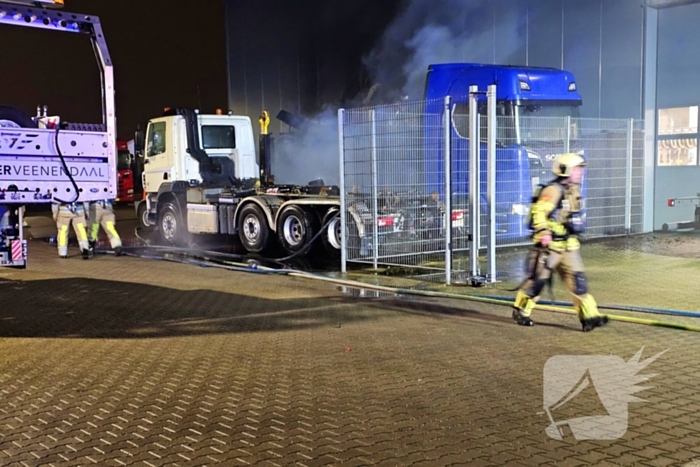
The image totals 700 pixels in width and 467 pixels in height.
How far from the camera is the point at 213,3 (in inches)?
1051

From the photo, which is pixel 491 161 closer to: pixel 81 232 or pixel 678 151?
pixel 678 151

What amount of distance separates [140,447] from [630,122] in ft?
37.3

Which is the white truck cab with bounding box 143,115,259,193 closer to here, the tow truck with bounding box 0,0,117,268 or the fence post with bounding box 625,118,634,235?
the tow truck with bounding box 0,0,117,268

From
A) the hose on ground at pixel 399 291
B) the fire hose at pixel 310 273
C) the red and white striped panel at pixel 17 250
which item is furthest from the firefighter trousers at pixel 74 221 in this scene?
the red and white striped panel at pixel 17 250

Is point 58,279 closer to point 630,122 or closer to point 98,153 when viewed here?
point 98,153

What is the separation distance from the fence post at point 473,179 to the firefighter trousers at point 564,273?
7.75 ft

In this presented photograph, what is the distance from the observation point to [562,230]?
680 cm

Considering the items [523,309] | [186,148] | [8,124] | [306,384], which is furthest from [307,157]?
[306,384]

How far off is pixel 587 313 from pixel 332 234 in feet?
21.3

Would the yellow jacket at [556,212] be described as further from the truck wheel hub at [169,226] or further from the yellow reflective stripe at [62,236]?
the truck wheel hub at [169,226]

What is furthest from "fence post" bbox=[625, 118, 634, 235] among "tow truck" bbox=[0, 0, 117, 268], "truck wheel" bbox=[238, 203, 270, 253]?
"tow truck" bbox=[0, 0, 117, 268]

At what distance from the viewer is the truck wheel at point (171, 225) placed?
1608 cm

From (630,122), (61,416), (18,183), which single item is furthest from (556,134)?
(61,416)

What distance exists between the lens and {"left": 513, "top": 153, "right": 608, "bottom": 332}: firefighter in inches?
264
